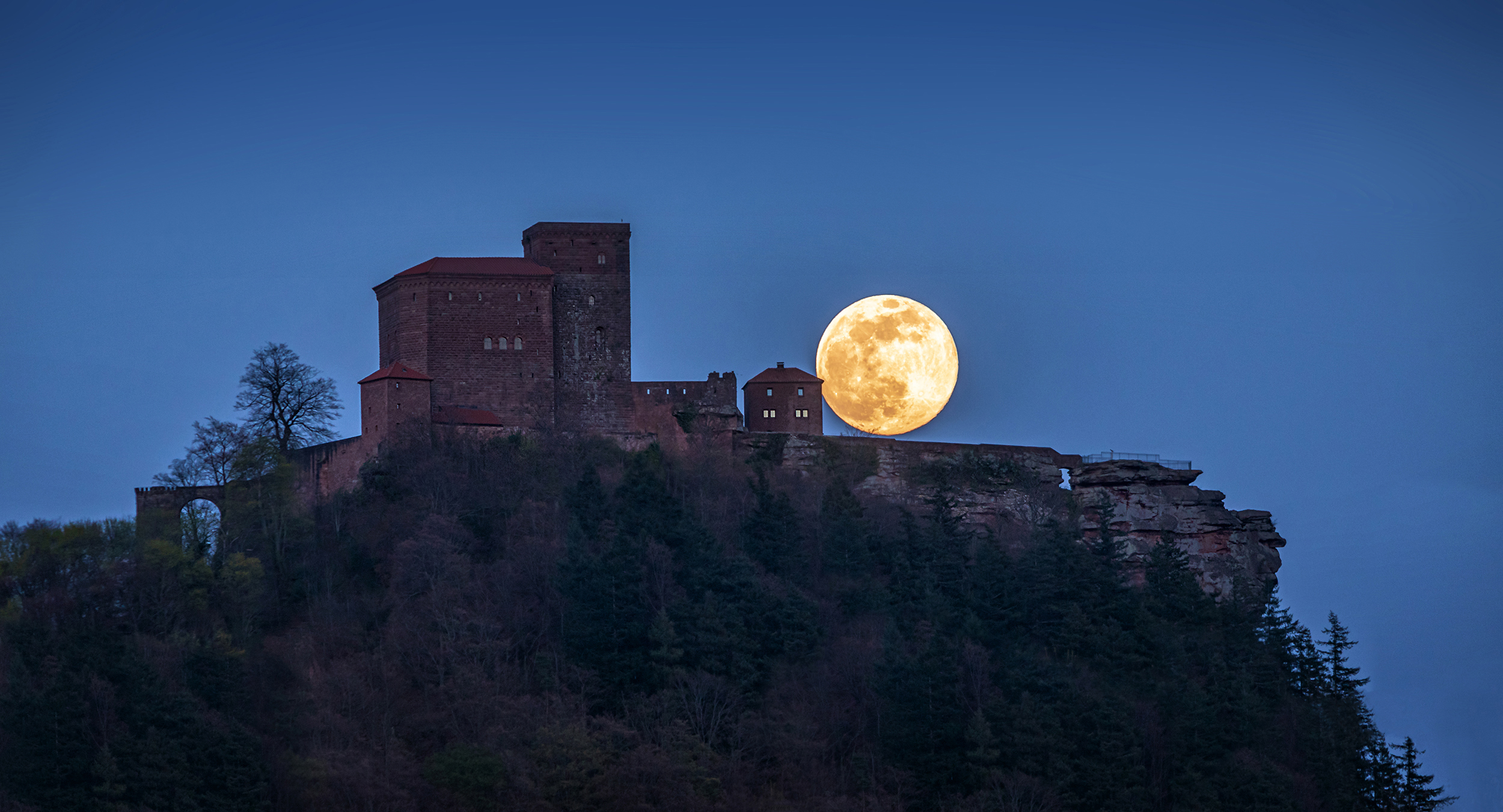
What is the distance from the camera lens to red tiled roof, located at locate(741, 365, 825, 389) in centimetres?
6719

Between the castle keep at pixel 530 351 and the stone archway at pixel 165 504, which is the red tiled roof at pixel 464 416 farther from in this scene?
the stone archway at pixel 165 504

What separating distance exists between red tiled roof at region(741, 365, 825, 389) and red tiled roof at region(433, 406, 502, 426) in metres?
9.91

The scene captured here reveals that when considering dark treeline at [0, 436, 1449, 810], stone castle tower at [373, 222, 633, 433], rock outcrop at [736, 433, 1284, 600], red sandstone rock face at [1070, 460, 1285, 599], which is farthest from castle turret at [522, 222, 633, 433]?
red sandstone rock face at [1070, 460, 1285, 599]

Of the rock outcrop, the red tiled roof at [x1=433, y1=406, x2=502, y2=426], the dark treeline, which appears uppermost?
the red tiled roof at [x1=433, y1=406, x2=502, y2=426]

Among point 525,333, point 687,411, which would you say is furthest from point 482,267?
point 687,411

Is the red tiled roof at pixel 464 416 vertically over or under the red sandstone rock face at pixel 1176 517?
over

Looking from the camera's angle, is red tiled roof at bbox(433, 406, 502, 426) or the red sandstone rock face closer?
red tiled roof at bbox(433, 406, 502, 426)

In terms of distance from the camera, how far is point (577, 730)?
48.8 m

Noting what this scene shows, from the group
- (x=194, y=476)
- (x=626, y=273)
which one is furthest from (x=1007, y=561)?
(x=194, y=476)

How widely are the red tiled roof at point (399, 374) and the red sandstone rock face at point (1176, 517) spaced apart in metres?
24.0

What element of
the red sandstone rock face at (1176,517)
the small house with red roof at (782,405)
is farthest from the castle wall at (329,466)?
the red sandstone rock face at (1176,517)

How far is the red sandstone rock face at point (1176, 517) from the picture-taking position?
230 feet

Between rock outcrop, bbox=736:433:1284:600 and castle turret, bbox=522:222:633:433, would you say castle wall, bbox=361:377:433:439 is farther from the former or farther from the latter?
rock outcrop, bbox=736:433:1284:600

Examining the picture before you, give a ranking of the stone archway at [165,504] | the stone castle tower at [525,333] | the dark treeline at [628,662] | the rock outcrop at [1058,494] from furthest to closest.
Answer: the rock outcrop at [1058,494] < the stone castle tower at [525,333] < the stone archway at [165,504] < the dark treeline at [628,662]
